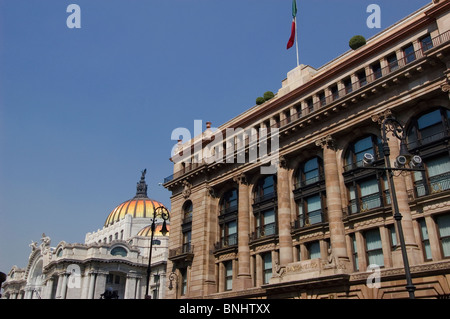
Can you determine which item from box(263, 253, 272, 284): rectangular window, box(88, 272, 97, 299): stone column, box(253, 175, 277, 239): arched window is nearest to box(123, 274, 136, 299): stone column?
box(88, 272, 97, 299): stone column

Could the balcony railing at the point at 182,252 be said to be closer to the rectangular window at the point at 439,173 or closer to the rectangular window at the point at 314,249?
the rectangular window at the point at 314,249

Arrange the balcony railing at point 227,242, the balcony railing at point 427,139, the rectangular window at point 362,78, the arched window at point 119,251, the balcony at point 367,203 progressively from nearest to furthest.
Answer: the balcony railing at point 427,139 < the balcony at point 367,203 < the rectangular window at point 362,78 < the balcony railing at point 227,242 < the arched window at point 119,251

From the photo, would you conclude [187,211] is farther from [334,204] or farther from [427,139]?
[427,139]

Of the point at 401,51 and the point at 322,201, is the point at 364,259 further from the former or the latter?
the point at 401,51

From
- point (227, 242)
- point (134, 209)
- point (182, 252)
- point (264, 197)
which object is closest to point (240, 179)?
point (264, 197)

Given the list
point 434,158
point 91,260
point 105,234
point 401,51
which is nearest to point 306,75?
point 401,51

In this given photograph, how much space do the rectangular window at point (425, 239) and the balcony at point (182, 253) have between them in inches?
838

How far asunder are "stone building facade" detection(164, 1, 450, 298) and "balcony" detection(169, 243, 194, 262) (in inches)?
6.8

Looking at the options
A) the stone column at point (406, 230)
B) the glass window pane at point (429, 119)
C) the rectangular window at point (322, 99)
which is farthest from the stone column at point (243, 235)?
the glass window pane at point (429, 119)

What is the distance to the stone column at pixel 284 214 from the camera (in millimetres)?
30922

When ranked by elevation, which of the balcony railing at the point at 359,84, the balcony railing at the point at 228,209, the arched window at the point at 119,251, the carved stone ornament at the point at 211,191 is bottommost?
the balcony railing at the point at 228,209
